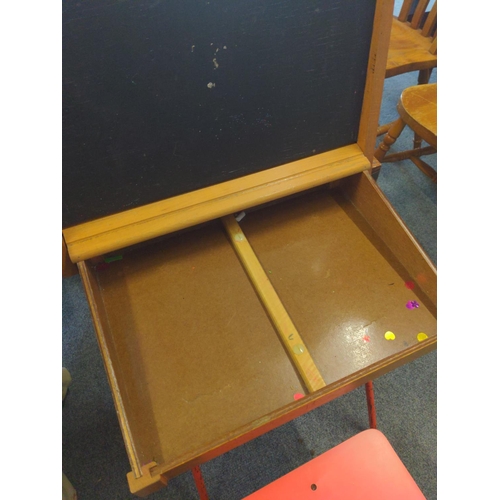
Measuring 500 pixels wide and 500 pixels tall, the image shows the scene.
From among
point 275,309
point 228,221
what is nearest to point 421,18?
point 228,221

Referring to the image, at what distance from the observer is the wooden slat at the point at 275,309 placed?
32.1 inches

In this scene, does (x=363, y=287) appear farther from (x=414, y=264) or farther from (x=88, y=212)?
(x=88, y=212)

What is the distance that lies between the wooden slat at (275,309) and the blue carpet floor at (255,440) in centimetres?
53

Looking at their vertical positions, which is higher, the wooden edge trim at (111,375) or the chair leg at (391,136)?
the wooden edge trim at (111,375)

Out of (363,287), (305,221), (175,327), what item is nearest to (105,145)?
(175,327)

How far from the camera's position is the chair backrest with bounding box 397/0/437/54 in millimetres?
1695

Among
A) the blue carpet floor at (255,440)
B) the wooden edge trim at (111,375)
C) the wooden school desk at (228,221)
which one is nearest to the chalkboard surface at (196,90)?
the wooden school desk at (228,221)

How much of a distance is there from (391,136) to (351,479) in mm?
1309

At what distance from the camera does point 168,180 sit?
858 mm

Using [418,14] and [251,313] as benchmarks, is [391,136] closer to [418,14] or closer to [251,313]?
[418,14]

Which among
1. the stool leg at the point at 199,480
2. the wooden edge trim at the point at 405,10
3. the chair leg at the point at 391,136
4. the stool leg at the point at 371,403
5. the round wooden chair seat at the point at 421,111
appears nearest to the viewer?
the stool leg at the point at 199,480

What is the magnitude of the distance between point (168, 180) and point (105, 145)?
15 cm

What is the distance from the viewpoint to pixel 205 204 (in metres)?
0.88

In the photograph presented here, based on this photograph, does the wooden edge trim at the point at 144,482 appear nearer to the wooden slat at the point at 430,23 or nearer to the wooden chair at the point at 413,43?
the wooden chair at the point at 413,43
